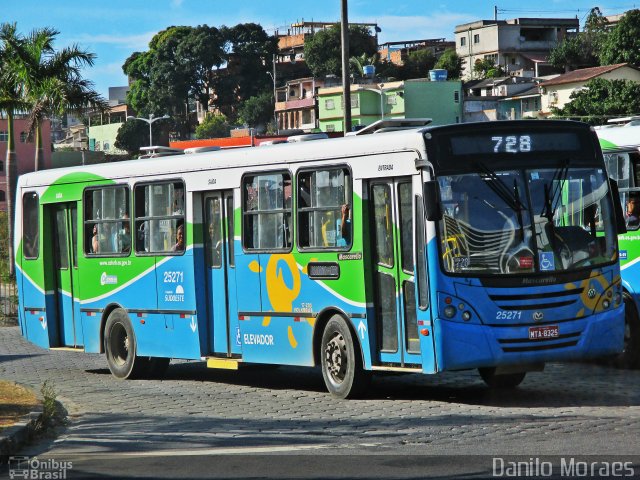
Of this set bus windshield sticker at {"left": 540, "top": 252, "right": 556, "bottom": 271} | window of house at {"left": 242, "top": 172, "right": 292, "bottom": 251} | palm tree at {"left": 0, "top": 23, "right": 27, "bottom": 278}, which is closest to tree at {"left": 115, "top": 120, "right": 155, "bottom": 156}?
palm tree at {"left": 0, "top": 23, "right": 27, "bottom": 278}

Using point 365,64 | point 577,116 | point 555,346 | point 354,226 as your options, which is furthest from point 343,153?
point 365,64

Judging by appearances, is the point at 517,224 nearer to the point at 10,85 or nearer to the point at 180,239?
the point at 180,239

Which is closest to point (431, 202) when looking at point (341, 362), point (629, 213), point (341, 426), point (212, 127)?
point (341, 426)

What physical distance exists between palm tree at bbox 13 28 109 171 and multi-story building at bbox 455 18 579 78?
99.6m

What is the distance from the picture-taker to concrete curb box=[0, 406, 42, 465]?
11.3 metres

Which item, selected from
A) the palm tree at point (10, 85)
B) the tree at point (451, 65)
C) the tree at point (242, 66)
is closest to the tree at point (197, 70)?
the tree at point (242, 66)

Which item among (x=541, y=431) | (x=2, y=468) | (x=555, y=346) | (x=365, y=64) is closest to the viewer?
(x=2, y=468)

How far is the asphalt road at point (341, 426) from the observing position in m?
9.88

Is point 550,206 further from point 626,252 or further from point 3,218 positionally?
point 3,218

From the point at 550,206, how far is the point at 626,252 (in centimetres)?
342

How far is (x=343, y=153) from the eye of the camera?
14930 millimetres

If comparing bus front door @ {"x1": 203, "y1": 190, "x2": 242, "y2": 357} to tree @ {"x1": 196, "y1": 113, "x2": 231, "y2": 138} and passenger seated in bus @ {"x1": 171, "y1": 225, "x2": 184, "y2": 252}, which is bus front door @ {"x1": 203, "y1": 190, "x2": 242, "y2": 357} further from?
tree @ {"x1": 196, "y1": 113, "x2": 231, "y2": 138}

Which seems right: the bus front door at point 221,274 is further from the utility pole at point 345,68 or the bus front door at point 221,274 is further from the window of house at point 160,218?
the utility pole at point 345,68

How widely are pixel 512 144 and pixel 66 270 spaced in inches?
372
